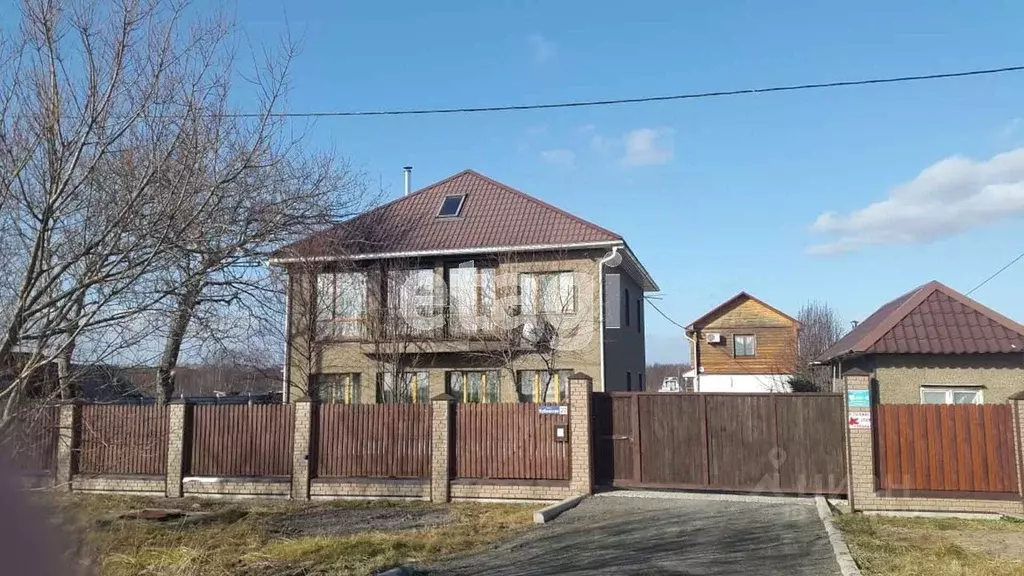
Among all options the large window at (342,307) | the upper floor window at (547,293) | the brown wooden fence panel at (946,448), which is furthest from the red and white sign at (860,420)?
the large window at (342,307)

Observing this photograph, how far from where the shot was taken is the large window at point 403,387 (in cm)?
1956

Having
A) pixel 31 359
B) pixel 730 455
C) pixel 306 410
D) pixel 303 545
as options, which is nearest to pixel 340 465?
pixel 306 410

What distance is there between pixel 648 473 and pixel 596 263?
254 inches

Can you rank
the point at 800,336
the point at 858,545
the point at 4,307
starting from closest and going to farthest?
the point at 4,307 < the point at 858,545 < the point at 800,336

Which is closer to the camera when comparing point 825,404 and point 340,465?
point 825,404

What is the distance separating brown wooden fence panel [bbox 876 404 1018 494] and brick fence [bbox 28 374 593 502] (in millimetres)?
4976

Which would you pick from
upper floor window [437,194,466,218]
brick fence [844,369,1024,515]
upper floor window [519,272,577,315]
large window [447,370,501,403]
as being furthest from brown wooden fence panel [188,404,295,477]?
brick fence [844,369,1024,515]

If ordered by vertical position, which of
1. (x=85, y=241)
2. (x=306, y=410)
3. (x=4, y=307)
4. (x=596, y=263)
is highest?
(x=596, y=263)

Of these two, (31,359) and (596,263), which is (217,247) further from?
(596,263)

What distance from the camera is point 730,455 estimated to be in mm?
13703

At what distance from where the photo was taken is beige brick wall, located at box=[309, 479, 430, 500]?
14.2 metres

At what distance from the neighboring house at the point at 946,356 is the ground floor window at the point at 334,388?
1209 cm

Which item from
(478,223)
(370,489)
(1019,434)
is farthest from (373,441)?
(1019,434)

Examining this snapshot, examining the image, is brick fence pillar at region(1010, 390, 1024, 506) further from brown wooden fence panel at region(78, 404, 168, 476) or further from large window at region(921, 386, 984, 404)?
brown wooden fence panel at region(78, 404, 168, 476)
